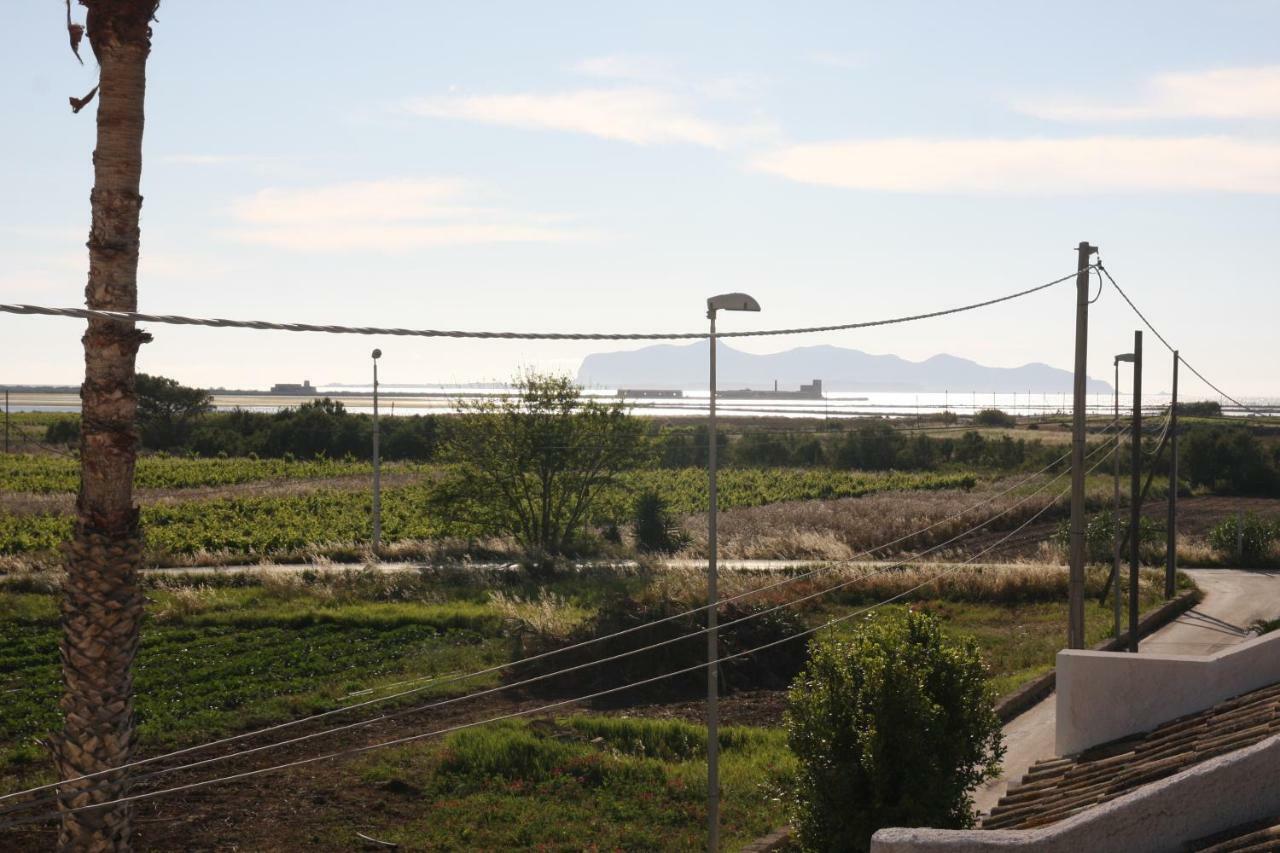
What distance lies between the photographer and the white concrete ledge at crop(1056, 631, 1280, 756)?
9.52 metres

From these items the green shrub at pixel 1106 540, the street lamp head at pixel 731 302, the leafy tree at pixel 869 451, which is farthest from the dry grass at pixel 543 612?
the leafy tree at pixel 869 451

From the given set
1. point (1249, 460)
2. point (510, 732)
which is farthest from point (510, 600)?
point (1249, 460)

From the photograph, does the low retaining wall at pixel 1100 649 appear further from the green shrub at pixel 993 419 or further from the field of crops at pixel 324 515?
the green shrub at pixel 993 419

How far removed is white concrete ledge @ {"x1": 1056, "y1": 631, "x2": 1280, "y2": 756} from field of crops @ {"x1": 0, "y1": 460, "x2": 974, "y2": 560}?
31272 mm

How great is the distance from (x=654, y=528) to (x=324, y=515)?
1399cm

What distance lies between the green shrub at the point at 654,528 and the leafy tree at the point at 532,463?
219cm

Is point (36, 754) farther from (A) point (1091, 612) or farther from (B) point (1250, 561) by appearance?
(B) point (1250, 561)

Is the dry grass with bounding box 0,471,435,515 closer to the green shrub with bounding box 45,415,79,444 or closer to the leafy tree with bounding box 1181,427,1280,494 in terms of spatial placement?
the green shrub with bounding box 45,415,79,444

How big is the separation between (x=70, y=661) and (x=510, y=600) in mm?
20837

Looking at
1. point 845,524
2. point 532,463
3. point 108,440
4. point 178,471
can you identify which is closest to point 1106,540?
point 845,524

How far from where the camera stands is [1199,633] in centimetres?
2592

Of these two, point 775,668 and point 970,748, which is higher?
point 970,748

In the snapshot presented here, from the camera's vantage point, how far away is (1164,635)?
26.0m

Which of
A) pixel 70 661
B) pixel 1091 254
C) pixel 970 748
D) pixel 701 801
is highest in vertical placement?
pixel 1091 254
